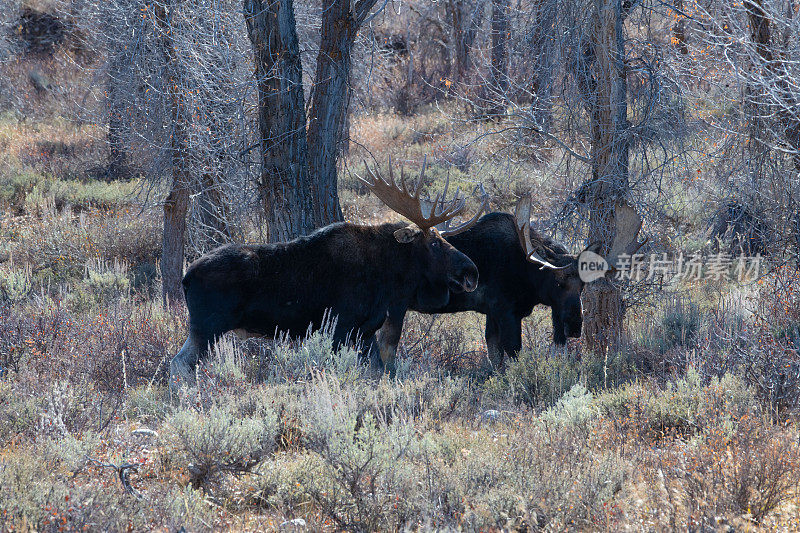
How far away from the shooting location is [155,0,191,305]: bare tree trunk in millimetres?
9539

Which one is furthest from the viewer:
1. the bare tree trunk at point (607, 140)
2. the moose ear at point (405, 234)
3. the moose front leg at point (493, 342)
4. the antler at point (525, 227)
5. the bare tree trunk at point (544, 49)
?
the bare tree trunk at point (544, 49)

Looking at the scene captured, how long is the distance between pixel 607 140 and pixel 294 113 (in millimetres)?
3714

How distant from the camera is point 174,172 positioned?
10188 mm

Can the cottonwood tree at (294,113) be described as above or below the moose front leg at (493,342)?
above

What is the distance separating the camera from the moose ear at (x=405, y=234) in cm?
774

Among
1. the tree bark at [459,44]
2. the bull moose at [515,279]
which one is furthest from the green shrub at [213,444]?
the tree bark at [459,44]

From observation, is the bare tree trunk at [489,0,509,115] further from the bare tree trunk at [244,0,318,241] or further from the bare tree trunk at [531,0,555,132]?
the bare tree trunk at [244,0,318,241]

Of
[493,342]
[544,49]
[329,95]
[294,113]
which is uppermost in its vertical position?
[544,49]

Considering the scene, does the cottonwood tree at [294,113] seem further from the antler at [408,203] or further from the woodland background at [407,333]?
the antler at [408,203]

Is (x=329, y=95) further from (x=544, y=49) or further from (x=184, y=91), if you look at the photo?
(x=544, y=49)

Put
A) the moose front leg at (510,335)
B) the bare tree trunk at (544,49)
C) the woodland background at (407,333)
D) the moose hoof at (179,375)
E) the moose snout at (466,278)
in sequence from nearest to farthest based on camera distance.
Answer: the woodland background at (407,333) → the moose hoof at (179,375) → the moose snout at (466,278) → the moose front leg at (510,335) → the bare tree trunk at (544,49)

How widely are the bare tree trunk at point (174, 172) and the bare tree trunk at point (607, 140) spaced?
4.90 metres

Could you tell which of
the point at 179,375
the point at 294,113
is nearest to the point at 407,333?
the point at 294,113

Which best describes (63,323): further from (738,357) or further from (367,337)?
(738,357)
